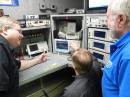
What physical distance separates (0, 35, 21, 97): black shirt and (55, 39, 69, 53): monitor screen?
1.06 meters

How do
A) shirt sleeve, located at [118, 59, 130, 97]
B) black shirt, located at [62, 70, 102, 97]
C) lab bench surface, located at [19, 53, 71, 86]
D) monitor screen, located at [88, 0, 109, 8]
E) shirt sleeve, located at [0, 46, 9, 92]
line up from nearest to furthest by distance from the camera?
A: shirt sleeve, located at [118, 59, 130, 97] → shirt sleeve, located at [0, 46, 9, 92] → black shirt, located at [62, 70, 102, 97] → lab bench surface, located at [19, 53, 71, 86] → monitor screen, located at [88, 0, 109, 8]

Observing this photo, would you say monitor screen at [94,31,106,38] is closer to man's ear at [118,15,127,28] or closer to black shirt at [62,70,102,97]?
black shirt at [62,70,102,97]

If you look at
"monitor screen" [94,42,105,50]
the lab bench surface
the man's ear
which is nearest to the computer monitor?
"monitor screen" [94,42,105,50]

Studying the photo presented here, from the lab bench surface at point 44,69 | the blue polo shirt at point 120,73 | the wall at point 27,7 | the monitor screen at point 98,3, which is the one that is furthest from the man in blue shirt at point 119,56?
the wall at point 27,7

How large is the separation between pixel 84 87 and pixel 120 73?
64cm

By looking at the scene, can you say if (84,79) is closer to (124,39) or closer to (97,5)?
(124,39)

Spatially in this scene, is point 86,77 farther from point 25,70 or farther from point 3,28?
point 3,28

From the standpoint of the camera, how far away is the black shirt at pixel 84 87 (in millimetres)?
1385

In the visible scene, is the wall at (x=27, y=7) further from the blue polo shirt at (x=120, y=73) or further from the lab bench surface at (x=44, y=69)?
the blue polo shirt at (x=120, y=73)

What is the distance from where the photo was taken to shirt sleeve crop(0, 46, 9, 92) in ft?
3.68

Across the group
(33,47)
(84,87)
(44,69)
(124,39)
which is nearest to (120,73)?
(124,39)

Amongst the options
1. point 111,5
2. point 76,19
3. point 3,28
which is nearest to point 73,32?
point 76,19

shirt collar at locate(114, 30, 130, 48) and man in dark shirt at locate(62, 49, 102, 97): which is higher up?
shirt collar at locate(114, 30, 130, 48)

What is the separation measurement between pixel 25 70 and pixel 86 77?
26.1 inches
